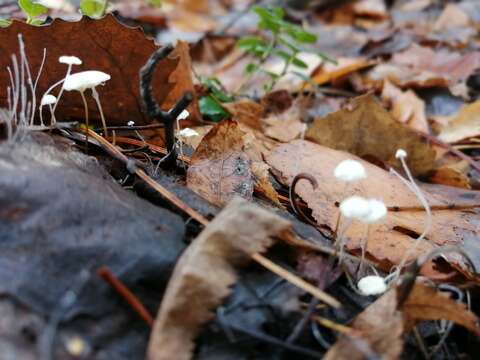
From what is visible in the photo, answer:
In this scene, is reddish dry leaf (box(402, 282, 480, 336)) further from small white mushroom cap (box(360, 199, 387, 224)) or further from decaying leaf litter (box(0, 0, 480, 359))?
small white mushroom cap (box(360, 199, 387, 224))

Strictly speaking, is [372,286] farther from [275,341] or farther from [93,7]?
[93,7]

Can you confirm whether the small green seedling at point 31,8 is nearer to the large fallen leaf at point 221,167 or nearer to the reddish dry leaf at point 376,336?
the large fallen leaf at point 221,167

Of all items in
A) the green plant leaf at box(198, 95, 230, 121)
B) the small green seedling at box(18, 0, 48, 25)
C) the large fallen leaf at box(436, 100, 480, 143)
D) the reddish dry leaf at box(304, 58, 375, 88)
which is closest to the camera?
the small green seedling at box(18, 0, 48, 25)

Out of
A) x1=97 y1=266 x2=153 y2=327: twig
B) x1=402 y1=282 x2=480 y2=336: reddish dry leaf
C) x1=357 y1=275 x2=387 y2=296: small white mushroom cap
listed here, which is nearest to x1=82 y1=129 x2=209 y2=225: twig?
x1=97 y1=266 x2=153 y2=327: twig

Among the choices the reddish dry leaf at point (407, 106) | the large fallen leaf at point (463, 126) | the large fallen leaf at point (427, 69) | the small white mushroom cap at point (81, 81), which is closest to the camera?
the small white mushroom cap at point (81, 81)

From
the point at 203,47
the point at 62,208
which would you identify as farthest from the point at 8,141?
the point at 203,47

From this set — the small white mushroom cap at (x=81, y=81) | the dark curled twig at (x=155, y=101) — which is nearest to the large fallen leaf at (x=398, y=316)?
the dark curled twig at (x=155, y=101)
